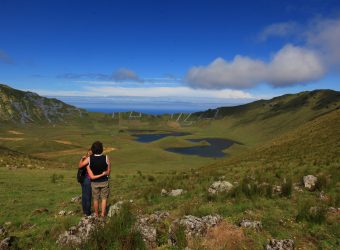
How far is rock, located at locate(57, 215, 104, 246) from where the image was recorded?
11219 mm

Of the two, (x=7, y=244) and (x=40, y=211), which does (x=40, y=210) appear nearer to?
(x=40, y=211)

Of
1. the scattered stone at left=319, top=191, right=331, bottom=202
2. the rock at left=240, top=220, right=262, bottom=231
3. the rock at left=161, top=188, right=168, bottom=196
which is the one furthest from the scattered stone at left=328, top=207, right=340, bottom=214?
the rock at left=161, top=188, right=168, bottom=196

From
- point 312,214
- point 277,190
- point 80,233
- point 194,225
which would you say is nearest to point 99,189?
point 80,233

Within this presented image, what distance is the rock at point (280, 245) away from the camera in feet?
35.0

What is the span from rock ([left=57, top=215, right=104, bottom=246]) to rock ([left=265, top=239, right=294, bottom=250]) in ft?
19.1

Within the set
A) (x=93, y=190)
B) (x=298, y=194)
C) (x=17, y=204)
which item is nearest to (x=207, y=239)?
(x=93, y=190)

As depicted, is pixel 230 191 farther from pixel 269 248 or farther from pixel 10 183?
pixel 10 183

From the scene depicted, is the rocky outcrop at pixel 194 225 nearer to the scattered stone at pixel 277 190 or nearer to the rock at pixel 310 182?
the scattered stone at pixel 277 190

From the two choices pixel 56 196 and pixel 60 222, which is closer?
pixel 60 222

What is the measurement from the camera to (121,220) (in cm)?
1178

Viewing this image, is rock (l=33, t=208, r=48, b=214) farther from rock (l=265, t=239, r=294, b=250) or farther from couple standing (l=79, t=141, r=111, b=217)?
rock (l=265, t=239, r=294, b=250)

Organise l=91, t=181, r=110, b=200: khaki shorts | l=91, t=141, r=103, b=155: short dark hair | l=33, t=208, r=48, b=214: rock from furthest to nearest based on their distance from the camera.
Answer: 1. l=33, t=208, r=48, b=214: rock
2. l=91, t=181, r=110, b=200: khaki shorts
3. l=91, t=141, r=103, b=155: short dark hair

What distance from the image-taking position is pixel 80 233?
37.8ft

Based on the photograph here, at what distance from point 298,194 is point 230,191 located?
373cm
